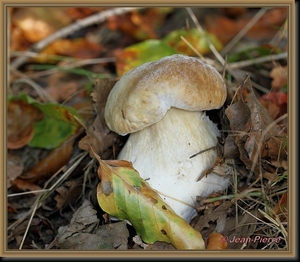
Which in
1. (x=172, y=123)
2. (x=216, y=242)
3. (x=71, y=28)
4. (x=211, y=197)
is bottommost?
(x=216, y=242)

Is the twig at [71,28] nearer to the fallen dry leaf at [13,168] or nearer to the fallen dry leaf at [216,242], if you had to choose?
the fallen dry leaf at [13,168]

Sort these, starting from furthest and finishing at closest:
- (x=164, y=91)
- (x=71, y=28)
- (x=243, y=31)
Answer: (x=243, y=31)
(x=71, y=28)
(x=164, y=91)

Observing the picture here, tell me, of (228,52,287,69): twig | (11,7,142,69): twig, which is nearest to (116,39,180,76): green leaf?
(228,52,287,69): twig

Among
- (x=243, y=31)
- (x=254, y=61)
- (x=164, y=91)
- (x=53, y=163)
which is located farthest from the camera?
(x=243, y=31)

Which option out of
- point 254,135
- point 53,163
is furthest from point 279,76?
point 53,163

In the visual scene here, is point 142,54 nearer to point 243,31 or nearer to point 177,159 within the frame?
point 177,159

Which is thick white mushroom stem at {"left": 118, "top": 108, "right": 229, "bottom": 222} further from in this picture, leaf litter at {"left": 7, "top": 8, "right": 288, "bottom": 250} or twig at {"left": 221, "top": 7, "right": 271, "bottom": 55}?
twig at {"left": 221, "top": 7, "right": 271, "bottom": 55}
